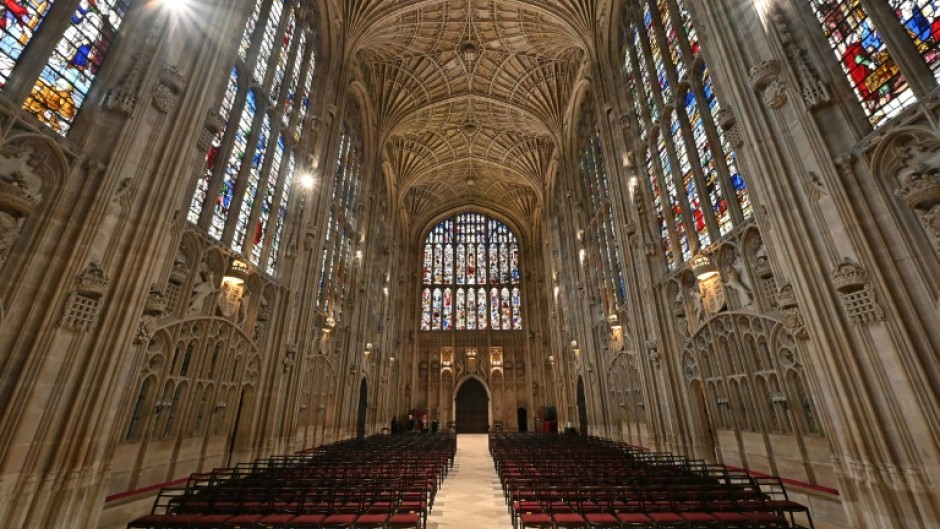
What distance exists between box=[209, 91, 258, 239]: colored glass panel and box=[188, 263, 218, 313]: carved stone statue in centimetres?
101

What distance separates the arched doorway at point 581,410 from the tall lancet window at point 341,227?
1463 centimetres

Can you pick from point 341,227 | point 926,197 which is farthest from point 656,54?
point 341,227

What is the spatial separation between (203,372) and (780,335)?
13.6 metres

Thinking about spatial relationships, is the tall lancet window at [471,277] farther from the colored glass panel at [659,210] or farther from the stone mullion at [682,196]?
the stone mullion at [682,196]

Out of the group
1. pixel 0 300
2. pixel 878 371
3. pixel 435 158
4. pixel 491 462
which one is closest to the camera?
pixel 0 300

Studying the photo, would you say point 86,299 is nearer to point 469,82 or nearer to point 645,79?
point 645,79

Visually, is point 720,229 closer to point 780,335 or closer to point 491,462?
point 780,335

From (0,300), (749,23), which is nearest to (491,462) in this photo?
(0,300)

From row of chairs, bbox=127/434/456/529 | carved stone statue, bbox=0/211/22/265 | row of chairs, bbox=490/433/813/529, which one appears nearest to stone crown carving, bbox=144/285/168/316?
carved stone statue, bbox=0/211/22/265

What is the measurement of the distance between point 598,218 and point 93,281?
18.8 metres

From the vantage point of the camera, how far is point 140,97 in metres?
7.34

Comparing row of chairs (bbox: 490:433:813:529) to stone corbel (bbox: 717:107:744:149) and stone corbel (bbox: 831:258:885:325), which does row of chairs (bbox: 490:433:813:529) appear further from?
stone corbel (bbox: 717:107:744:149)

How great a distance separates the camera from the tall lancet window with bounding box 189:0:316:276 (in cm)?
1061

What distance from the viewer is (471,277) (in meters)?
37.2
